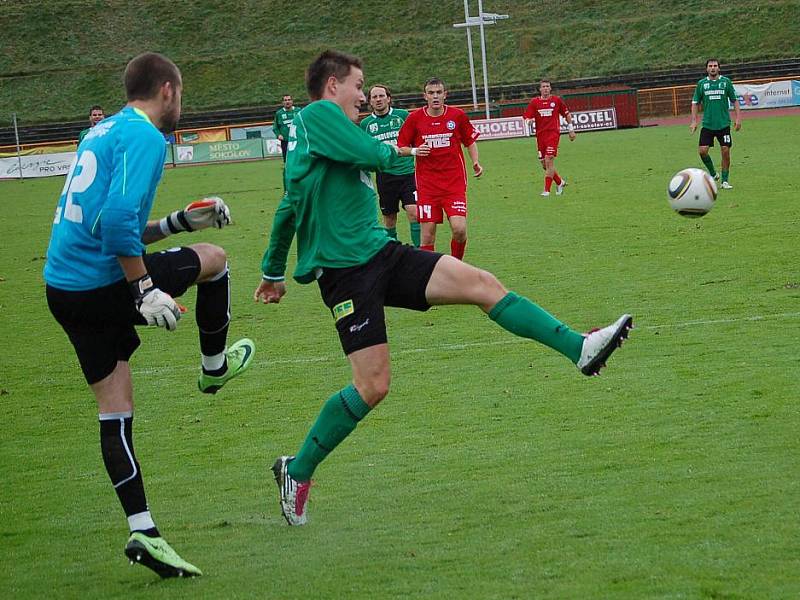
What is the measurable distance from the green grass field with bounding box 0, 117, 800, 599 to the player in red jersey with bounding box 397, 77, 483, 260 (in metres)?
1.15

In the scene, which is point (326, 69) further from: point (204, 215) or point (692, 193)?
point (692, 193)

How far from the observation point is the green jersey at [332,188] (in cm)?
498

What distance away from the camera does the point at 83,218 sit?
4465mm

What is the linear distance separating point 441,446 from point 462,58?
5425 cm

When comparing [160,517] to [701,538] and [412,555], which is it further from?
[701,538]

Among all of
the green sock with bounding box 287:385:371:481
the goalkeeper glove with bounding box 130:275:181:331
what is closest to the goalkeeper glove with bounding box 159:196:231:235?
the goalkeeper glove with bounding box 130:275:181:331

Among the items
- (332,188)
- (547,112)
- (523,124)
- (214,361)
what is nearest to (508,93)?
(523,124)

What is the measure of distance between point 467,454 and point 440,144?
733cm

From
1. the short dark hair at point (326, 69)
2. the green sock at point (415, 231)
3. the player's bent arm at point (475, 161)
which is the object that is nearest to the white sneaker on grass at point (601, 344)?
the short dark hair at point (326, 69)

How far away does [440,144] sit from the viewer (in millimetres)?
12820

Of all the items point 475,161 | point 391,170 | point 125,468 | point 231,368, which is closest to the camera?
point 125,468

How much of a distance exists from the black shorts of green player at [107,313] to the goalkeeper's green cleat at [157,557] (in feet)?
2.30

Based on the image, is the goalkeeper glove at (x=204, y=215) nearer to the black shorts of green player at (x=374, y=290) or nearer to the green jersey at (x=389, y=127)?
the black shorts of green player at (x=374, y=290)

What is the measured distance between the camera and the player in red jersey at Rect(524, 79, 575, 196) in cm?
1984
